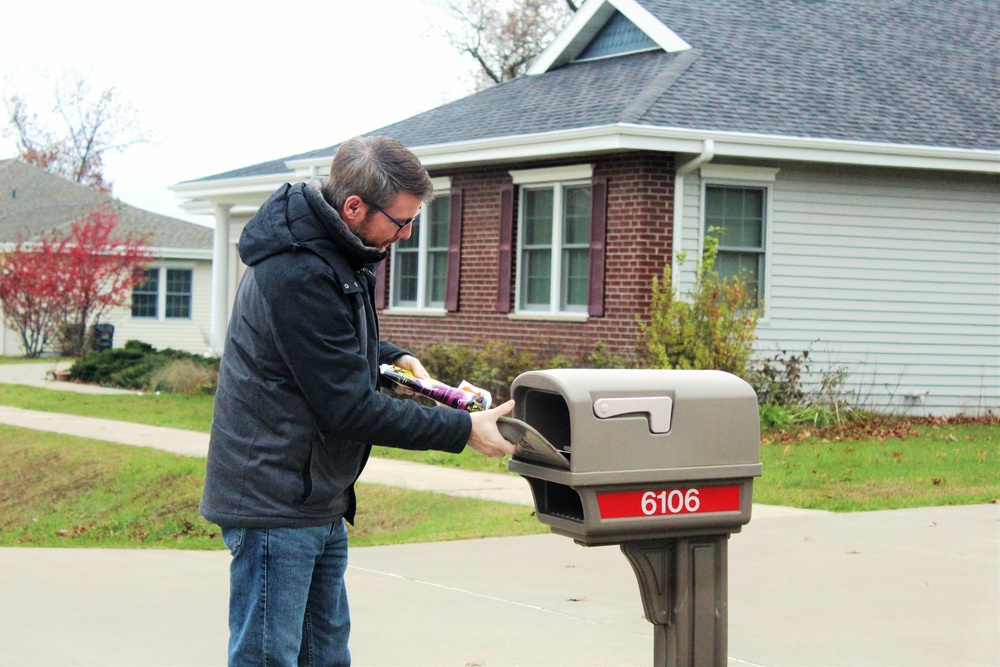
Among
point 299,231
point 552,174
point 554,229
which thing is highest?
point 552,174

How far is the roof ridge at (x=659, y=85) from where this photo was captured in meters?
14.3

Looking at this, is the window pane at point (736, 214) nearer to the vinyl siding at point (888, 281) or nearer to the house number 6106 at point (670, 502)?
the vinyl siding at point (888, 281)

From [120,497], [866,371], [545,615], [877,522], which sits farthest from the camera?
[866,371]

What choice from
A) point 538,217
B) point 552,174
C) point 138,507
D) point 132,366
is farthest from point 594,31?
point 138,507

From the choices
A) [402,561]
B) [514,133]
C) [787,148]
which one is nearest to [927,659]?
[402,561]

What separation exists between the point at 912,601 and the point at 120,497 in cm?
642

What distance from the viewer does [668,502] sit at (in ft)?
11.1

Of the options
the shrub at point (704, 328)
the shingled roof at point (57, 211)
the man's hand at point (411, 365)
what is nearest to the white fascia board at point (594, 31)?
the shrub at point (704, 328)

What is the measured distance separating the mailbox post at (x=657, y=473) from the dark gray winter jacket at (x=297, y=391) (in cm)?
30

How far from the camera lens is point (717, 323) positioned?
13.5 meters

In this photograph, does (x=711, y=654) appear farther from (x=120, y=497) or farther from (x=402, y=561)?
(x=120, y=497)

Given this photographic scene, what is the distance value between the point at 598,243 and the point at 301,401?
11.8 metres

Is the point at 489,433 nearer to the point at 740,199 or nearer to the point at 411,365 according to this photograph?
the point at 411,365

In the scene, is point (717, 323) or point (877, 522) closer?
point (877, 522)
